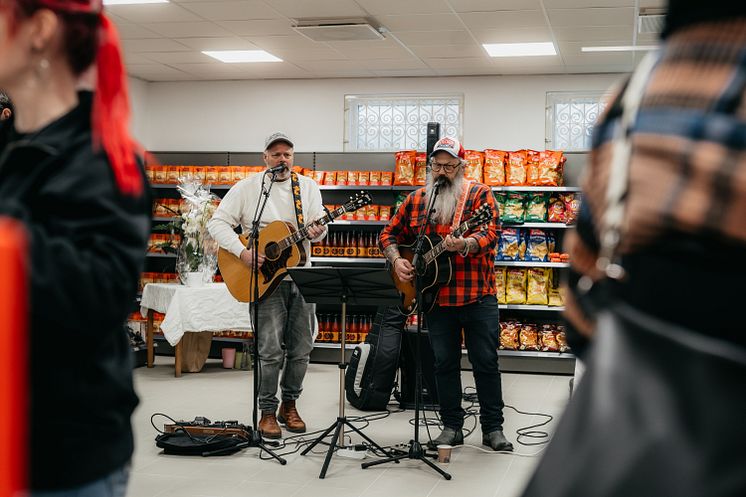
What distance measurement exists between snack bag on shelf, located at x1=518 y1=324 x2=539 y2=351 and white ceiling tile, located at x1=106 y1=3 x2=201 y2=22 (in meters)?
4.04

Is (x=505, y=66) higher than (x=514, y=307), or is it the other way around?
(x=505, y=66)

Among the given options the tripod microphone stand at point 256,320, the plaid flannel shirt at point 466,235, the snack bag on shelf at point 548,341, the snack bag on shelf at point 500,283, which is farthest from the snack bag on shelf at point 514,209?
the tripod microphone stand at point 256,320

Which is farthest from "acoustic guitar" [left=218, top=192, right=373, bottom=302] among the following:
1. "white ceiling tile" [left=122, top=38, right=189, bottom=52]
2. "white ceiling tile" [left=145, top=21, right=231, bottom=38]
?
"white ceiling tile" [left=122, top=38, right=189, bottom=52]

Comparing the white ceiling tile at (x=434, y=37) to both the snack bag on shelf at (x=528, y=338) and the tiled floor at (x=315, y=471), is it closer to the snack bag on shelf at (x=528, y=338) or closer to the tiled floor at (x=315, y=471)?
the snack bag on shelf at (x=528, y=338)

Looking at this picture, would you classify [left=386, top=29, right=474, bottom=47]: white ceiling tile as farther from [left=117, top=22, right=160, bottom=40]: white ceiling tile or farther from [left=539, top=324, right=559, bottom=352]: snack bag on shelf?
[left=539, top=324, right=559, bottom=352]: snack bag on shelf

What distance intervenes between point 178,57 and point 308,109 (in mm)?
1650

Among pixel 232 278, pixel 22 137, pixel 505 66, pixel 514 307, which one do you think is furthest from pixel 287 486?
pixel 505 66

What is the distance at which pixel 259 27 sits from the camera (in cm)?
789

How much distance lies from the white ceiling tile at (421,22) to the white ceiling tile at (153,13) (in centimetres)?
161

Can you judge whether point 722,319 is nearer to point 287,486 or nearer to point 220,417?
point 287,486

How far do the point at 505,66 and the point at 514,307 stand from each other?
2528mm

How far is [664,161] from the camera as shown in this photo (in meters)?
0.83

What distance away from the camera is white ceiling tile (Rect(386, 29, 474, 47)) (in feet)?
26.1

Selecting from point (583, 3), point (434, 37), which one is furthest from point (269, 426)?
point (434, 37)
